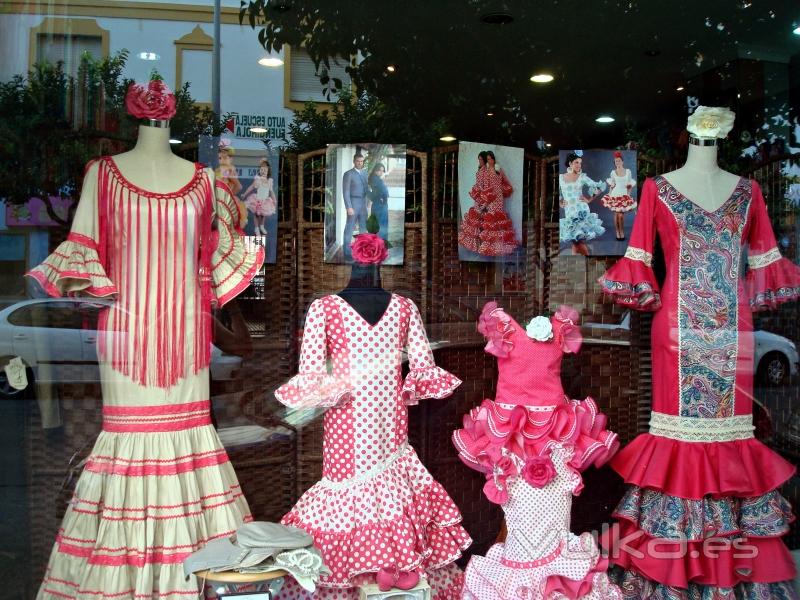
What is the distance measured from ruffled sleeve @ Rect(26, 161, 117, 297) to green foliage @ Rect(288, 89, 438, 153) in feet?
3.13

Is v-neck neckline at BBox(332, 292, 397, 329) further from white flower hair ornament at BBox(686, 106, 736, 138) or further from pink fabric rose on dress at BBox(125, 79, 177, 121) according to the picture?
white flower hair ornament at BBox(686, 106, 736, 138)

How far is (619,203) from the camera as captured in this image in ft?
14.0

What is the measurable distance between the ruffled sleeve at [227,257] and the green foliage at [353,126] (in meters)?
0.51

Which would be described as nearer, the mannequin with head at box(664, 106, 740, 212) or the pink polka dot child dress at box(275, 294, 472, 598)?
the pink polka dot child dress at box(275, 294, 472, 598)

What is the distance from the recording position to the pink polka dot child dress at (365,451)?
128 inches

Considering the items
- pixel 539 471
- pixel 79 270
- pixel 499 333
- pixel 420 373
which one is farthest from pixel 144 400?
pixel 539 471

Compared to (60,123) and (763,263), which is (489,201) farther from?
(60,123)

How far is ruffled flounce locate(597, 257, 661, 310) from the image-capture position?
147 inches

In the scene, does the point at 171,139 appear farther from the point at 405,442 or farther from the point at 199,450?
the point at 405,442

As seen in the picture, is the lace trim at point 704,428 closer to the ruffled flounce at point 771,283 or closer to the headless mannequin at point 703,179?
the ruffled flounce at point 771,283

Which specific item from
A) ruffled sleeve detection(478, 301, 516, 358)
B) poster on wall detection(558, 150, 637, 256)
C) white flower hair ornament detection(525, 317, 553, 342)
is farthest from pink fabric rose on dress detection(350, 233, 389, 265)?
poster on wall detection(558, 150, 637, 256)

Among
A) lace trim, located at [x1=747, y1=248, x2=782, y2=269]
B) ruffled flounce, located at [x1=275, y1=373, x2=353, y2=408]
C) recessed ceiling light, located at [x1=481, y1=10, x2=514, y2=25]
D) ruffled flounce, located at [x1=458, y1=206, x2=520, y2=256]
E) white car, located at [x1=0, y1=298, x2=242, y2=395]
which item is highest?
recessed ceiling light, located at [x1=481, y1=10, x2=514, y2=25]

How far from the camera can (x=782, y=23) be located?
167 inches

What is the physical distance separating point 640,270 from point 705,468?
860 millimetres
